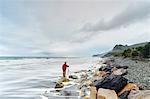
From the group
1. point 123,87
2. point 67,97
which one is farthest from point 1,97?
point 123,87

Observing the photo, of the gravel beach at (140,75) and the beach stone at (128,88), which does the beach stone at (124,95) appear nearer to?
the beach stone at (128,88)

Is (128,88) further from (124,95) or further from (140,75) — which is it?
(140,75)

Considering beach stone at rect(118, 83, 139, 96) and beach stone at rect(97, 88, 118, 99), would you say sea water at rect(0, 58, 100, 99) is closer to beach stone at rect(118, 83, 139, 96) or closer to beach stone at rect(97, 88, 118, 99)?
beach stone at rect(118, 83, 139, 96)

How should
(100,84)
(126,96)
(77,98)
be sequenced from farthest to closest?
(77,98)
(100,84)
(126,96)

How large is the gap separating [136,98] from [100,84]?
13.1 feet

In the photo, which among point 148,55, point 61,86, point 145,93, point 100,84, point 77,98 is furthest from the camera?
point 148,55

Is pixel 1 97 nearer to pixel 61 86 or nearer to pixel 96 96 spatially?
pixel 61 86

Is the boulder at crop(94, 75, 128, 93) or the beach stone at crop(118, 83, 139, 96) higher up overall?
the boulder at crop(94, 75, 128, 93)

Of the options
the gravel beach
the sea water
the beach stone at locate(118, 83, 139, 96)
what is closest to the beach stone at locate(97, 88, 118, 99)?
the beach stone at locate(118, 83, 139, 96)

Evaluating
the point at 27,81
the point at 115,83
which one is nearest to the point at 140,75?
the point at 115,83

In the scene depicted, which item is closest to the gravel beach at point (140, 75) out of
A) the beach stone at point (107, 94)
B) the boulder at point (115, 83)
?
the boulder at point (115, 83)

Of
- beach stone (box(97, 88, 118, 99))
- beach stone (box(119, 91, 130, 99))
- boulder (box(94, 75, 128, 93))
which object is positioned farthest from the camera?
boulder (box(94, 75, 128, 93))

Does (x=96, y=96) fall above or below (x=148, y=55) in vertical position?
below

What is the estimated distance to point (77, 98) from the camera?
1260cm
